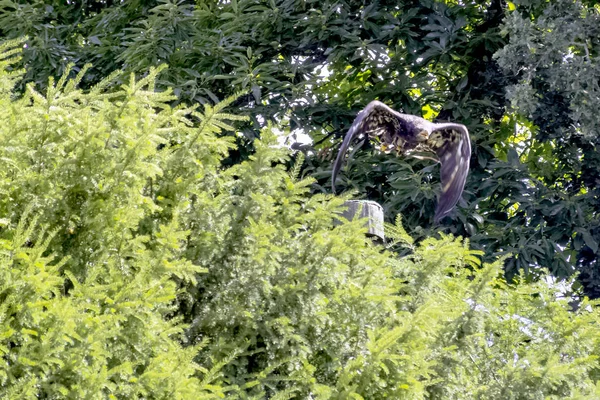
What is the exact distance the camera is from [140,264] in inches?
131

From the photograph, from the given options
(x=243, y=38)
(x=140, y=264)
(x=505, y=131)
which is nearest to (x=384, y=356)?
(x=140, y=264)

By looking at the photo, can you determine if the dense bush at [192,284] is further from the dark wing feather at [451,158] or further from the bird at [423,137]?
the dark wing feather at [451,158]

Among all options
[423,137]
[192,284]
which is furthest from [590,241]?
[192,284]

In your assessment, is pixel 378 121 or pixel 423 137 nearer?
pixel 378 121

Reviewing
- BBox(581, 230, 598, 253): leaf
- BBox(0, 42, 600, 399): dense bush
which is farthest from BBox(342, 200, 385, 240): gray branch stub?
BBox(581, 230, 598, 253): leaf

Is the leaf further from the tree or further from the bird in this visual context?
the bird

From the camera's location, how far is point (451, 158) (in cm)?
709

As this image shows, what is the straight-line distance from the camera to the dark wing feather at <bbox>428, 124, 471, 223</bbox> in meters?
7.01

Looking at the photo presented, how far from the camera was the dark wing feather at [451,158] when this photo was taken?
7.01 metres

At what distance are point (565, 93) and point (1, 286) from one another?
7.38m

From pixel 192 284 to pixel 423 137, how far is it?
3.36 meters

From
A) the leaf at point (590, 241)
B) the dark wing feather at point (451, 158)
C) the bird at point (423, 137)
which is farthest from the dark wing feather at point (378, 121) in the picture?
the leaf at point (590, 241)

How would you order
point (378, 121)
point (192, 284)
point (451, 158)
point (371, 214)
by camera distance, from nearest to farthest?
point (192, 284), point (371, 214), point (378, 121), point (451, 158)

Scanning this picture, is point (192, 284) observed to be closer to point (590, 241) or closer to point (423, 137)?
point (423, 137)
